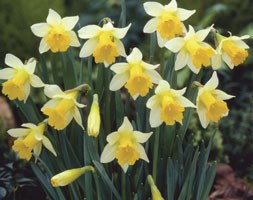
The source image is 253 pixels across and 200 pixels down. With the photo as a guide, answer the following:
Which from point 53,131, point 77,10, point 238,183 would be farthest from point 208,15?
point 53,131

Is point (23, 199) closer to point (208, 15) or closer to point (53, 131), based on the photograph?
point (53, 131)

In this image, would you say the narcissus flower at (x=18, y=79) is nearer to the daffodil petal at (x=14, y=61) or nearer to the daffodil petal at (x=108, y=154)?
the daffodil petal at (x=14, y=61)

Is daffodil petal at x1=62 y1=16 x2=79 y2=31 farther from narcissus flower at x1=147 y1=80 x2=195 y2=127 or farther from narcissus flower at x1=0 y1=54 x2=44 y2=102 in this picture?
narcissus flower at x1=147 y1=80 x2=195 y2=127

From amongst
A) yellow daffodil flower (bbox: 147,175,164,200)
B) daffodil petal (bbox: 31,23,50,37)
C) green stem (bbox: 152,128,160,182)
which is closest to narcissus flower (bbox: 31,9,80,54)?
daffodil petal (bbox: 31,23,50,37)

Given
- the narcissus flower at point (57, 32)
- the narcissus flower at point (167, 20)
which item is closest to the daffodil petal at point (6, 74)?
the narcissus flower at point (57, 32)

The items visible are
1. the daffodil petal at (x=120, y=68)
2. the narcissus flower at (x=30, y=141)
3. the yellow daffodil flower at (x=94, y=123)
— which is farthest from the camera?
the narcissus flower at (x=30, y=141)

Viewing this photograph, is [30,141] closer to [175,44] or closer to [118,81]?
[118,81]

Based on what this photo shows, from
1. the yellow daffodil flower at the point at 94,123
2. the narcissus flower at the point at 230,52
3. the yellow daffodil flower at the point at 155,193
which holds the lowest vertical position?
the yellow daffodil flower at the point at 155,193

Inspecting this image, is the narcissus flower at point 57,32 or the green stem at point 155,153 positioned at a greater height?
the narcissus flower at point 57,32
